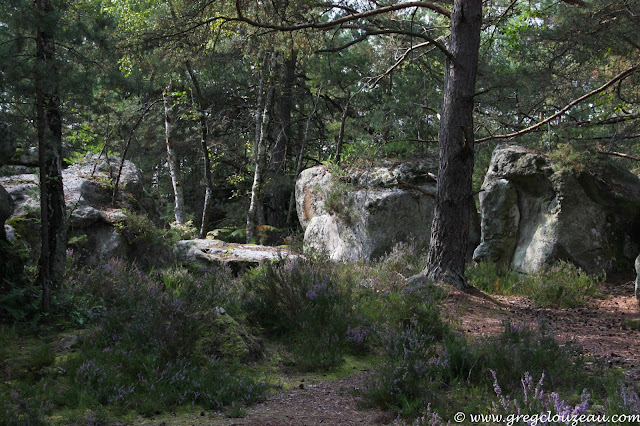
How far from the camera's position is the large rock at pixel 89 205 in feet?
24.3

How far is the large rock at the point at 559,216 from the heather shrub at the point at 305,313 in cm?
530

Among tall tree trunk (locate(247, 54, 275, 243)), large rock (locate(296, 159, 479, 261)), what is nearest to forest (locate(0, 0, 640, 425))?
large rock (locate(296, 159, 479, 261))

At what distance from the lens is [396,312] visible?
19.0 ft

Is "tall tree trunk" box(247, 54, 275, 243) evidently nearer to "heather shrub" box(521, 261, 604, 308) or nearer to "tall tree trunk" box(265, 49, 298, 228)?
"tall tree trunk" box(265, 49, 298, 228)

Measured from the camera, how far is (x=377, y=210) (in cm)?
1079

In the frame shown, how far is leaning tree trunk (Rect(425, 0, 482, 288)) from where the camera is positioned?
26.2ft

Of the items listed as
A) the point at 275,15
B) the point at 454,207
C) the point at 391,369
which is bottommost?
the point at 391,369

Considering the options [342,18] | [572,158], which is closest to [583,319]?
[572,158]

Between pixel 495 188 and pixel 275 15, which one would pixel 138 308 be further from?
pixel 495 188

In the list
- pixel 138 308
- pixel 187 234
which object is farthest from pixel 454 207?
pixel 187 234

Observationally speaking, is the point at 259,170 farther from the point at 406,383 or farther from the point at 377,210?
the point at 406,383

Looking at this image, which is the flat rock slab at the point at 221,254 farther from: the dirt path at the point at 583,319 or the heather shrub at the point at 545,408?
the heather shrub at the point at 545,408

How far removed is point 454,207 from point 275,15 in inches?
179

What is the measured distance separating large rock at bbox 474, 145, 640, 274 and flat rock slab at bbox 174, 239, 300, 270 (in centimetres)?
480
